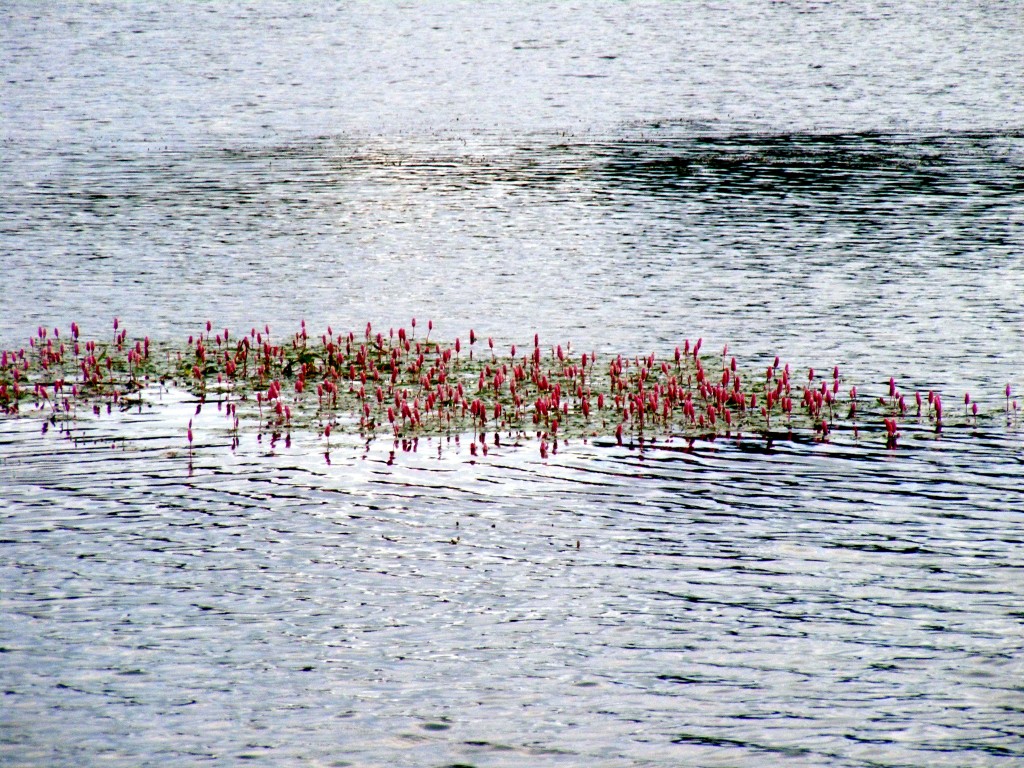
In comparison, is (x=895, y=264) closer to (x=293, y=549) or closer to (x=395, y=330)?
(x=395, y=330)

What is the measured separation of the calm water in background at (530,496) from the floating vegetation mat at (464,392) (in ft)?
2.69

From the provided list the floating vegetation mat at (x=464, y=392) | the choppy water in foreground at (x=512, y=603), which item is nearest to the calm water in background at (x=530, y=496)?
the choppy water in foreground at (x=512, y=603)

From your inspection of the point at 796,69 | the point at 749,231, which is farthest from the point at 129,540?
the point at 796,69

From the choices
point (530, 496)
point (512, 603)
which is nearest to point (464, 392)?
point (530, 496)

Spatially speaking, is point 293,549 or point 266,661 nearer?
point 266,661

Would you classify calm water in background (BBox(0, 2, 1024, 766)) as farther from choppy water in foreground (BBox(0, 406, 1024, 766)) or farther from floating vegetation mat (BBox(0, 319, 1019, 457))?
floating vegetation mat (BBox(0, 319, 1019, 457))

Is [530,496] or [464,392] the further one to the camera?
[464,392]

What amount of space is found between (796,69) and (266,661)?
3394 inches

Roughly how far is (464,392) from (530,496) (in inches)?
213

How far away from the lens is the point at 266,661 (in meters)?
14.6

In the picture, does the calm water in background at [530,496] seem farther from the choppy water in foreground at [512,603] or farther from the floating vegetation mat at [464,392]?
the floating vegetation mat at [464,392]

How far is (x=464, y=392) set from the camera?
80.5 feet

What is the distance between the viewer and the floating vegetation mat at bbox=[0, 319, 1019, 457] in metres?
22.5

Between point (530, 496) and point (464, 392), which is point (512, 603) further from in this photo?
point (464, 392)
